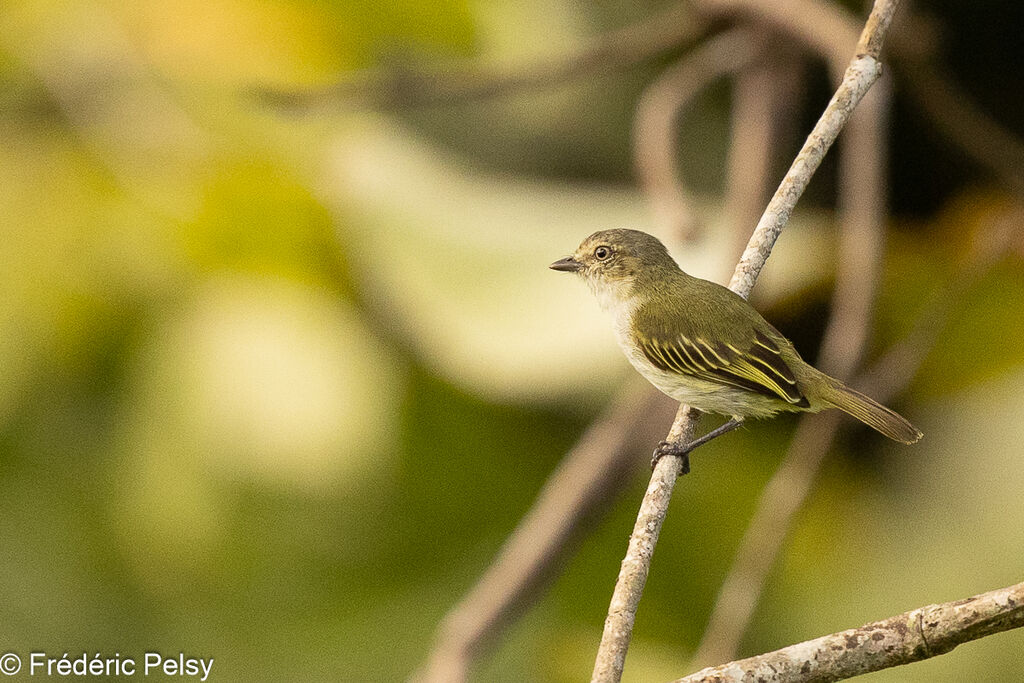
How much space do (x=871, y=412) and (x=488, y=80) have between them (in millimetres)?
1007

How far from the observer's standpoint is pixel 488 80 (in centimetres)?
166

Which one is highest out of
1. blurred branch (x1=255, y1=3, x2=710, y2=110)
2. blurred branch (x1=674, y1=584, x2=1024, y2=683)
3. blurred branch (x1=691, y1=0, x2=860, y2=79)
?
blurred branch (x1=255, y1=3, x2=710, y2=110)

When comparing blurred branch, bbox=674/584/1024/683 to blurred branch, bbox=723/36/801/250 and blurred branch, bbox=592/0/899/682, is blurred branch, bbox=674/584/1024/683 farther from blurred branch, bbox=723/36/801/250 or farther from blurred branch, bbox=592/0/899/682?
blurred branch, bbox=723/36/801/250

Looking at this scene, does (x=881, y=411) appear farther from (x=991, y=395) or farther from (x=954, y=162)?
(x=954, y=162)

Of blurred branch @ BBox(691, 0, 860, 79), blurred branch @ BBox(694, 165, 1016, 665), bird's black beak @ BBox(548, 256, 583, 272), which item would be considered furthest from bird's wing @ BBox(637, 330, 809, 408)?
blurred branch @ BBox(691, 0, 860, 79)

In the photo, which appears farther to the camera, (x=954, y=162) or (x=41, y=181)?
(x=41, y=181)

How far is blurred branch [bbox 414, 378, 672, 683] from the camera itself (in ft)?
3.95

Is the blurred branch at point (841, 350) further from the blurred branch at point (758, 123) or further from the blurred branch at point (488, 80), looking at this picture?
the blurred branch at point (488, 80)

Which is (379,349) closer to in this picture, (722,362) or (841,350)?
(841,350)

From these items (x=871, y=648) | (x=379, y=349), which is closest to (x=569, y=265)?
(x=871, y=648)

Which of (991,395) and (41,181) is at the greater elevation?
(41,181)

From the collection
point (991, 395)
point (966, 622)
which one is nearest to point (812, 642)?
point (966, 622)

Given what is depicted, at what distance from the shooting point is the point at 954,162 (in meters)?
1.72

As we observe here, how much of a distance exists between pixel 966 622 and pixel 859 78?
380 mm
